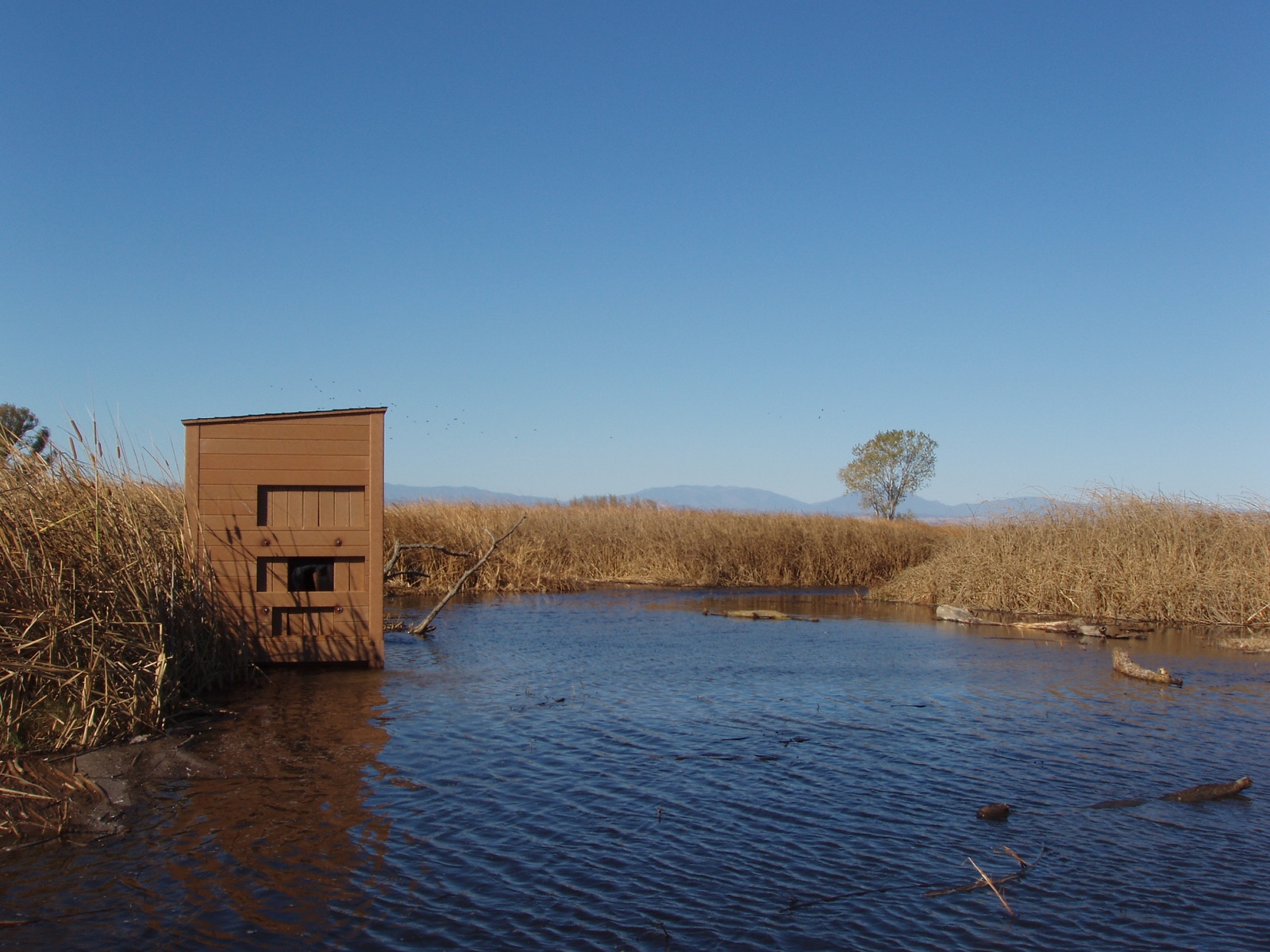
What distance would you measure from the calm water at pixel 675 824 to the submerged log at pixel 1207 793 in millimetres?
167

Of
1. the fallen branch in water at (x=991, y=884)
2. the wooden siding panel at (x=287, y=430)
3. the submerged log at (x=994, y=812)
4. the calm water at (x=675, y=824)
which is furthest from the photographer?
the wooden siding panel at (x=287, y=430)

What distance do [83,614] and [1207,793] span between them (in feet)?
27.8

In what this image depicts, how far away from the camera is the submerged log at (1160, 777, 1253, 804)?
7.00m

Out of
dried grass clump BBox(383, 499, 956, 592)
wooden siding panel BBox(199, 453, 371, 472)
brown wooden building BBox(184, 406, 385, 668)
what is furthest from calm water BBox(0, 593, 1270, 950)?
dried grass clump BBox(383, 499, 956, 592)

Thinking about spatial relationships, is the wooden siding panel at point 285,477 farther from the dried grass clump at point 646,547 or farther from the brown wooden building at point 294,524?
the dried grass clump at point 646,547

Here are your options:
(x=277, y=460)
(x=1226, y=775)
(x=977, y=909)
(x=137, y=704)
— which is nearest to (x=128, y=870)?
(x=137, y=704)

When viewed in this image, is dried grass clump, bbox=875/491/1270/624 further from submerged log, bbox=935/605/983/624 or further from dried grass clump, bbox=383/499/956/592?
Answer: dried grass clump, bbox=383/499/956/592

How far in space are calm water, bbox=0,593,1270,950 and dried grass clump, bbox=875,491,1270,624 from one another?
8346 mm

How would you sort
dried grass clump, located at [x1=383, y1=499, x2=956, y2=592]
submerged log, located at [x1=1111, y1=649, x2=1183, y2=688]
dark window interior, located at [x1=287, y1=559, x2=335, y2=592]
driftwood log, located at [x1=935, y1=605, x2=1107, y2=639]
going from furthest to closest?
dried grass clump, located at [x1=383, y1=499, x2=956, y2=592]
driftwood log, located at [x1=935, y1=605, x2=1107, y2=639]
submerged log, located at [x1=1111, y1=649, x2=1183, y2=688]
dark window interior, located at [x1=287, y1=559, x2=335, y2=592]

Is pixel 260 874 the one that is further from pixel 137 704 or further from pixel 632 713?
pixel 632 713

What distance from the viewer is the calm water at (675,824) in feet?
16.0

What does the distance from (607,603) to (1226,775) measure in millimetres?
14640

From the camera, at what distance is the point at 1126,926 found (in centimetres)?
494

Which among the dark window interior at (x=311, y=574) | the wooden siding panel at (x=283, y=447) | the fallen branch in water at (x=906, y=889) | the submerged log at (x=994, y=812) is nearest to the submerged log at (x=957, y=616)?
the dark window interior at (x=311, y=574)
